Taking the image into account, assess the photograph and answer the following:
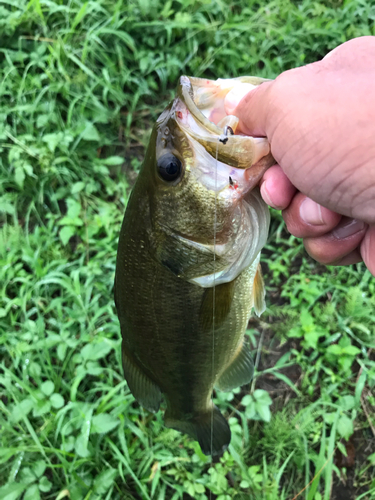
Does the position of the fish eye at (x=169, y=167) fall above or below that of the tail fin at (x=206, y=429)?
above

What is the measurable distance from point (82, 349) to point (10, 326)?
2.23 feet

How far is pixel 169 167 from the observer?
1177mm

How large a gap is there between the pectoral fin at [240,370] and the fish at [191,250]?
0.08 feet

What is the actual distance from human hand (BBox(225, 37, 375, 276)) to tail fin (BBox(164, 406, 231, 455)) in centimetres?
119

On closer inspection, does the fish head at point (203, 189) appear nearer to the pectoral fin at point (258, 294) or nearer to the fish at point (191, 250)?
the fish at point (191, 250)

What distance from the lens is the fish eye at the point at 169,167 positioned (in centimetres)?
117

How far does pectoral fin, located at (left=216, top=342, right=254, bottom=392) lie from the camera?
1784 mm

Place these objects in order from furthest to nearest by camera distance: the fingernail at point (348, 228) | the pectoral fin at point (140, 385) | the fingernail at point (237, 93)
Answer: the pectoral fin at point (140, 385) < the fingernail at point (348, 228) < the fingernail at point (237, 93)

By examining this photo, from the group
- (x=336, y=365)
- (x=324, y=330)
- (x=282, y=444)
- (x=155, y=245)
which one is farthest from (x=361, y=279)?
(x=155, y=245)

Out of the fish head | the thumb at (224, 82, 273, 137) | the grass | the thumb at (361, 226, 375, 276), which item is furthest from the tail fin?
the thumb at (224, 82, 273, 137)

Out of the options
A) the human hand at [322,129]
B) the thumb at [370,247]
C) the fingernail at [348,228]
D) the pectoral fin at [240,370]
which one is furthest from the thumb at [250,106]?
the pectoral fin at [240,370]

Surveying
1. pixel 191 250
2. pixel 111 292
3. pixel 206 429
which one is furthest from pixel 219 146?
pixel 111 292

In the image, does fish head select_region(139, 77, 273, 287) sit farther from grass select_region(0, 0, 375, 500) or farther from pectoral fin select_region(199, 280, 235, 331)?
grass select_region(0, 0, 375, 500)

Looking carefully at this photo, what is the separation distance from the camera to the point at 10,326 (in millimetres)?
2590
